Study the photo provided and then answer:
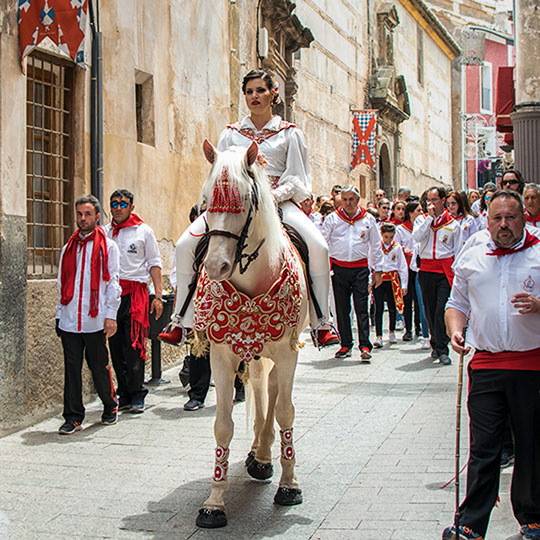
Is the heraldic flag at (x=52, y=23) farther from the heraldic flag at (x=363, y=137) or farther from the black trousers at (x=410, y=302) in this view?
the heraldic flag at (x=363, y=137)

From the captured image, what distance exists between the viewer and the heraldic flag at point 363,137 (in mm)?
26062

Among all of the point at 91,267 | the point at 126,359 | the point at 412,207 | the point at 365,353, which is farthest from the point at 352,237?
the point at 91,267

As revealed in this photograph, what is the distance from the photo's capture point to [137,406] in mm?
8273

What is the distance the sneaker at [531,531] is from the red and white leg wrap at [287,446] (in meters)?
1.54

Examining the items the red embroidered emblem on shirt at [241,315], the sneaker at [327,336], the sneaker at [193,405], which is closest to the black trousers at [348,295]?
the sneaker at [193,405]

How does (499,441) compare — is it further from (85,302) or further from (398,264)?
(398,264)

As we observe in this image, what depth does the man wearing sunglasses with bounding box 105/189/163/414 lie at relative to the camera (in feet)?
27.2

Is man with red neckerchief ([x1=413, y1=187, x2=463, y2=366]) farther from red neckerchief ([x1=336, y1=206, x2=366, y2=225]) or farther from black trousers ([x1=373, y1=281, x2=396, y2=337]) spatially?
black trousers ([x1=373, y1=281, x2=396, y2=337])

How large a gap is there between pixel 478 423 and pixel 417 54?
36.7 metres

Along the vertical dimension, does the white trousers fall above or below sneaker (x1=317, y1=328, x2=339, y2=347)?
above

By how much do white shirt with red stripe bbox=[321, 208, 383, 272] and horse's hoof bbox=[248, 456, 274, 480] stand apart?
5.92m

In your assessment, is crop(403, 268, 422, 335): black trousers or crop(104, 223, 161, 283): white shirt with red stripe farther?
crop(403, 268, 422, 335): black trousers

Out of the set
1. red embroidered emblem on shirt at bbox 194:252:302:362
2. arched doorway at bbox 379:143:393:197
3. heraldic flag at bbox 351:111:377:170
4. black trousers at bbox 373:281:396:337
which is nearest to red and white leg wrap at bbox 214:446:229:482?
red embroidered emblem on shirt at bbox 194:252:302:362

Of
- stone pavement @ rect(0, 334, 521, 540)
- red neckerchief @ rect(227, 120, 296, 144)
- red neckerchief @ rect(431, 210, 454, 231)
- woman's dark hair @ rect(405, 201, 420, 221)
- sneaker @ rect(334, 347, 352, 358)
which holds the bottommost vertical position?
stone pavement @ rect(0, 334, 521, 540)
